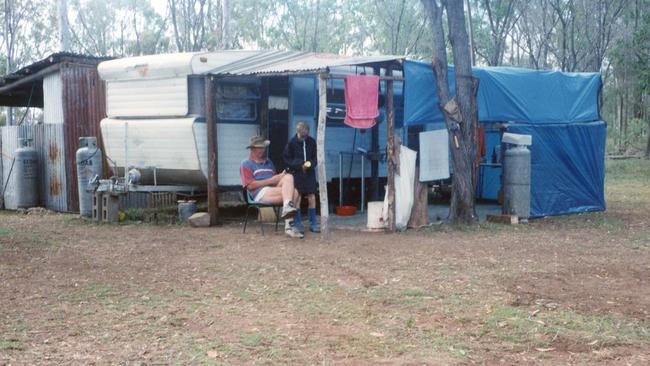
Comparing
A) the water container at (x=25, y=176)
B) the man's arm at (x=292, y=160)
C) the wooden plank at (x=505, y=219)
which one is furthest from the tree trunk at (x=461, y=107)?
the water container at (x=25, y=176)

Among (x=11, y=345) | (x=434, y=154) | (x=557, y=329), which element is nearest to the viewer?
(x=11, y=345)

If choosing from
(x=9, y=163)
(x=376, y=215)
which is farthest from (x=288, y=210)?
(x=9, y=163)

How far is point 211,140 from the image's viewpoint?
1036cm

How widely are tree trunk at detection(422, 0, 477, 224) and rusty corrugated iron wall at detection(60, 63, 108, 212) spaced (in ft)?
19.5

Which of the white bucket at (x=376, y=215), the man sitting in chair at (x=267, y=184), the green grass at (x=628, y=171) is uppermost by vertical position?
the man sitting in chair at (x=267, y=184)

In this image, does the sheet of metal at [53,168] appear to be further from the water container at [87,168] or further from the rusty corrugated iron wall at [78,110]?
the water container at [87,168]

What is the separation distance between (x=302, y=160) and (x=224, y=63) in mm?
2018

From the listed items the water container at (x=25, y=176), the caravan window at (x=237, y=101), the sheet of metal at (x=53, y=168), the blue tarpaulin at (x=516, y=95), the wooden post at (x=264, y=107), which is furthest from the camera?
the water container at (x=25, y=176)

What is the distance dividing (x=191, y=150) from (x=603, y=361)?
7249 millimetres

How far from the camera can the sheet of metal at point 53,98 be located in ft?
42.1

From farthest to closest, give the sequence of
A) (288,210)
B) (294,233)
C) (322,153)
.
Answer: (294,233)
(322,153)
(288,210)

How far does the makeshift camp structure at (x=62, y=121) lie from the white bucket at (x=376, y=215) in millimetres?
5488

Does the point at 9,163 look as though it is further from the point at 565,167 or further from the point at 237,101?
the point at 565,167

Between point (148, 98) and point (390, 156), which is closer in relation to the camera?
point (390, 156)
